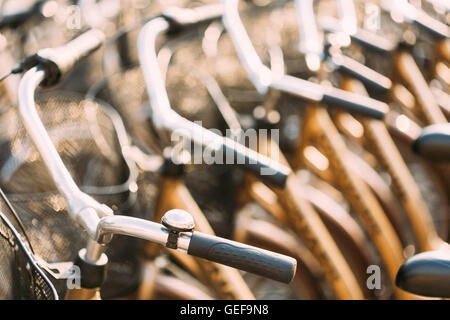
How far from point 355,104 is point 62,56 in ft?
2.88

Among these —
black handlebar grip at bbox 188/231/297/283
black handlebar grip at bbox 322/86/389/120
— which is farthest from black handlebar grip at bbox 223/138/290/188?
black handlebar grip at bbox 322/86/389/120

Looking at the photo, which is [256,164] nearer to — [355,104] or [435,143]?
[435,143]

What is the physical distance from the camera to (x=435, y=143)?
129 cm

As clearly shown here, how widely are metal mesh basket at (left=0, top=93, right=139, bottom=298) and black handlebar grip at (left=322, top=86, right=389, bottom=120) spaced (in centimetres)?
65

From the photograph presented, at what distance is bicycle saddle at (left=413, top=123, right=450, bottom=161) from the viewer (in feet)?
4.21

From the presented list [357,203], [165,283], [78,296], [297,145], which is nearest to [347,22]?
[297,145]

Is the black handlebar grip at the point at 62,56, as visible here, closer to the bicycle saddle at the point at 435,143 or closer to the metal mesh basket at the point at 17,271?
the metal mesh basket at the point at 17,271

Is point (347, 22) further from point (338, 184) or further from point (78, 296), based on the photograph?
point (78, 296)

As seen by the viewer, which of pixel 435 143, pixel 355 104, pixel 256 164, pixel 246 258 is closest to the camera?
pixel 246 258

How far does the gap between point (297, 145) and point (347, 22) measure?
1.84 feet

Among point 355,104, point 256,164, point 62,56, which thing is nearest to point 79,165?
point 62,56

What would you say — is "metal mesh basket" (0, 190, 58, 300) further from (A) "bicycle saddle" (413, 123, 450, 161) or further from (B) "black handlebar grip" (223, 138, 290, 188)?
(A) "bicycle saddle" (413, 123, 450, 161)

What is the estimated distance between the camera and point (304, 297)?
192 centimetres
